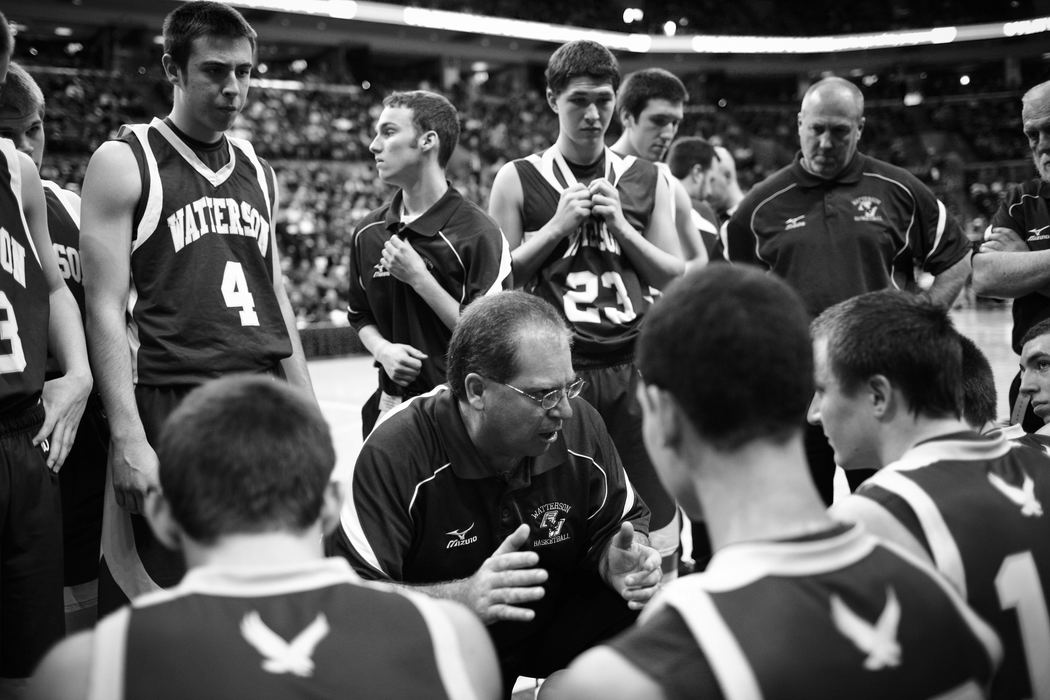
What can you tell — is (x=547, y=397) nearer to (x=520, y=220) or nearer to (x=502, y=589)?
(x=502, y=589)

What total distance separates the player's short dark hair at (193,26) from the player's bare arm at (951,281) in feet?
10.4

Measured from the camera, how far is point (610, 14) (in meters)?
38.9

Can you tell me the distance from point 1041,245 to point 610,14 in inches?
1460

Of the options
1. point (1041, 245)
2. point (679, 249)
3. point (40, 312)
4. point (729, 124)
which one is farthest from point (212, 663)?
point (729, 124)

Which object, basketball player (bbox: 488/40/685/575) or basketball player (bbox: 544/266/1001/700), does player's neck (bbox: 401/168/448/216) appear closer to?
basketball player (bbox: 488/40/685/575)

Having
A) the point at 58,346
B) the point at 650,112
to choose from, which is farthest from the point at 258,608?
the point at 650,112

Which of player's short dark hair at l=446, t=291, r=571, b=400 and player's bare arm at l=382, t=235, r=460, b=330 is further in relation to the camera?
player's bare arm at l=382, t=235, r=460, b=330

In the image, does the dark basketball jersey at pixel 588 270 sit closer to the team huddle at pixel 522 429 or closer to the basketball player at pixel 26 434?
the team huddle at pixel 522 429

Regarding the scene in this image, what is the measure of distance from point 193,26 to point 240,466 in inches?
92.4

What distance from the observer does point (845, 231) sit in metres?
4.43

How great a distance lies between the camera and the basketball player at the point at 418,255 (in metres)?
4.00

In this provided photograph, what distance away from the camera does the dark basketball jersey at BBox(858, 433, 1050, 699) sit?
1.95 meters

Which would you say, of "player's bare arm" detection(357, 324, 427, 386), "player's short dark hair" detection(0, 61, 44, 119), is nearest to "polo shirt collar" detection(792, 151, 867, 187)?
"player's bare arm" detection(357, 324, 427, 386)

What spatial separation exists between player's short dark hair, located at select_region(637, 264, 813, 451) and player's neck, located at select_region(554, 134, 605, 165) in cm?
309
